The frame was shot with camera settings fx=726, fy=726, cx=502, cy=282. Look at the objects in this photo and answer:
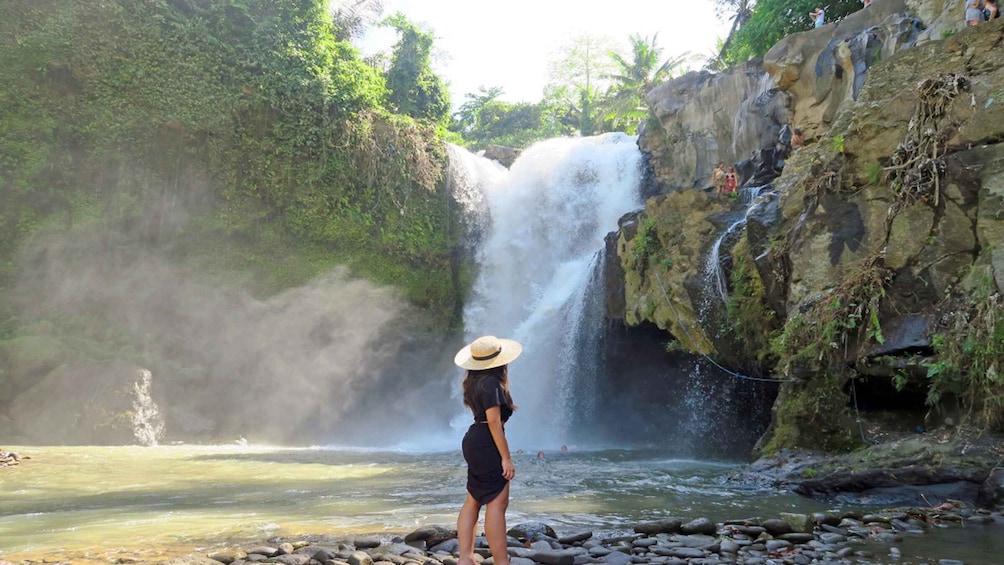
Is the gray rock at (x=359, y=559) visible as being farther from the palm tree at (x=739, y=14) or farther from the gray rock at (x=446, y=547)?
the palm tree at (x=739, y=14)

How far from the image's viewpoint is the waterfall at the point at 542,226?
21.6m

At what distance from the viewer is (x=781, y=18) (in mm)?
21422

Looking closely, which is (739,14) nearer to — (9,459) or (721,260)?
(721,260)

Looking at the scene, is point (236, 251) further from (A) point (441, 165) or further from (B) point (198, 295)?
(A) point (441, 165)

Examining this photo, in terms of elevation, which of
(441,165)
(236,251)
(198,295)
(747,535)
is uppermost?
(441,165)

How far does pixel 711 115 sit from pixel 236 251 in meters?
14.5

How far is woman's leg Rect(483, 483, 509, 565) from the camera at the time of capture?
4242mm

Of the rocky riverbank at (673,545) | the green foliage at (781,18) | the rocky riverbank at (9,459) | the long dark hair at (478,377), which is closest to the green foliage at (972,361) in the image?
the rocky riverbank at (673,545)

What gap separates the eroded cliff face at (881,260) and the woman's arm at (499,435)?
560 cm

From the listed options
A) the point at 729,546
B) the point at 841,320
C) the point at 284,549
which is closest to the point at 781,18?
the point at 841,320

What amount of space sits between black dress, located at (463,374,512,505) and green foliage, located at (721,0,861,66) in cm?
2043

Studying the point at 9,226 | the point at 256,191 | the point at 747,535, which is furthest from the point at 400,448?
the point at 747,535

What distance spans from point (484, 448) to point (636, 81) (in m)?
34.2

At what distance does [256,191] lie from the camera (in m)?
21.2
